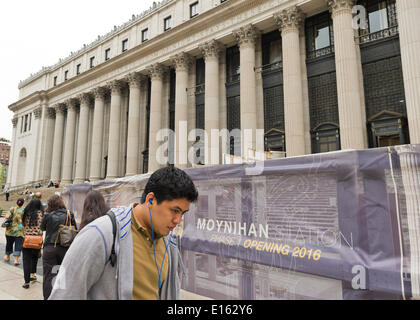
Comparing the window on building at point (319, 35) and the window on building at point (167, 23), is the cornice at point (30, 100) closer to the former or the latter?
the window on building at point (167, 23)

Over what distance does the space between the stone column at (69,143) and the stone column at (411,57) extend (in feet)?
116

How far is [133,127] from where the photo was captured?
27.2 metres

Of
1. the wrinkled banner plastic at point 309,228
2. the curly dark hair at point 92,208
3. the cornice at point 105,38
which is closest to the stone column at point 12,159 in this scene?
the cornice at point 105,38

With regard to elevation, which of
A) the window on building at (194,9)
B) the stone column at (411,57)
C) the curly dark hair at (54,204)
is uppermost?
the window on building at (194,9)

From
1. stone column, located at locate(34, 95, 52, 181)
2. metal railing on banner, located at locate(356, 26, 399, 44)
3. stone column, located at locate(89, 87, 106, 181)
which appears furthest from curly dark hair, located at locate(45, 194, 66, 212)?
stone column, located at locate(34, 95, 52, 181)

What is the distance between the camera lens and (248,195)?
17.2ft

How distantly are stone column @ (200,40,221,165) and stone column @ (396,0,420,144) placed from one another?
12130 mm

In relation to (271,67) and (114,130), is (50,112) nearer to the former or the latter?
(114,130)

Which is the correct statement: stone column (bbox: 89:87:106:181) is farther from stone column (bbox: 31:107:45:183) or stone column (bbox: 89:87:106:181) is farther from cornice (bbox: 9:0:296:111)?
stone column (bbox: 31:107:45:183)

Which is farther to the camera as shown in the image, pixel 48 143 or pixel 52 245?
pixel 48 143

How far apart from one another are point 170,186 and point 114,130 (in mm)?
29507

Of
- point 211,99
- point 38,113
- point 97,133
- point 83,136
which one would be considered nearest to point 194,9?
point 211,99

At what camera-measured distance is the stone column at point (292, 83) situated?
57.2 ft
